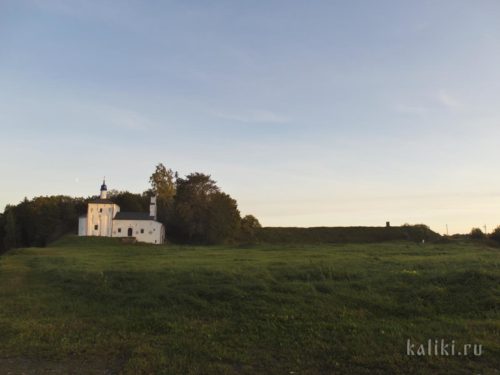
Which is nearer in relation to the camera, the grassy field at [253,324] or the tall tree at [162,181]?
the grassy field at [253,324]

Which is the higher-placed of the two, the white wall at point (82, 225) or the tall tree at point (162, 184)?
the tall tree at point (162, 184)

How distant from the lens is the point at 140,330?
10312 mm

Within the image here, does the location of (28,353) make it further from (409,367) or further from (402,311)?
(402,311)

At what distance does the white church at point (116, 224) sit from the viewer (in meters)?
69.9

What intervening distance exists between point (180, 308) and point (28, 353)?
4.45 m

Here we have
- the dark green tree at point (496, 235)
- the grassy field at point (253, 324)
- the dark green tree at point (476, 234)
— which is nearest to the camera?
the grassy field at point (253, 324)

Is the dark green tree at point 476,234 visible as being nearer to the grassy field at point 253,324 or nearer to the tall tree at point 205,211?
the tall tree at point 205,211

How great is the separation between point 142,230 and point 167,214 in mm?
5285

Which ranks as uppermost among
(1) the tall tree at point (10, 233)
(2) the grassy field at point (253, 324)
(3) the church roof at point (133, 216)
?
(3) the church roof at point (133, 216)

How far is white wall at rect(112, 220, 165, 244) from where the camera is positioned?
69.8 metres

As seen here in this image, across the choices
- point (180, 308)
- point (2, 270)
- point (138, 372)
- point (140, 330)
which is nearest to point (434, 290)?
point (180, 308)

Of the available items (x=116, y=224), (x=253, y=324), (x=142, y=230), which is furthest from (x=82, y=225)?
(x=253, y=324)

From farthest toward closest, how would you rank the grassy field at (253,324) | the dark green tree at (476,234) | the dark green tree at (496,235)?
the dark green tree at (476,234)
the dark green tree at (496,235)
the grassy field at (253,324)

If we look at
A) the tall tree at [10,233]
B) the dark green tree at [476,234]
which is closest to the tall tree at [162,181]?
the tall tree at [10,233]
